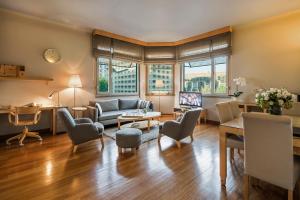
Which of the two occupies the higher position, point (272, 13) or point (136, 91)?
point (272, 13)

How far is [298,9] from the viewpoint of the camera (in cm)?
383

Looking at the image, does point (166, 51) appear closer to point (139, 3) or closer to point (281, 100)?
point (139, 3)

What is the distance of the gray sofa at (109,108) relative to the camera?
4566 mm

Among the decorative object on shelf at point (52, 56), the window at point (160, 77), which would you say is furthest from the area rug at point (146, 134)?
the window at point (160, 77)

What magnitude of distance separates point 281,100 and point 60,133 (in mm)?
4598

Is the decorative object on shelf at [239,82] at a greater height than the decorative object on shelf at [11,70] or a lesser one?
lesser

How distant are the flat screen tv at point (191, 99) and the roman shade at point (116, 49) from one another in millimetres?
2246

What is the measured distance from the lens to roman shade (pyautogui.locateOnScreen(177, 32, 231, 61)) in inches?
199

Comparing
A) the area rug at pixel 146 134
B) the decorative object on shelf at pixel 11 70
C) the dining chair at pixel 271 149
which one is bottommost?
the area rug at pixel 146 134

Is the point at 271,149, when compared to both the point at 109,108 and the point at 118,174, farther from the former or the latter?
the point at 109,108

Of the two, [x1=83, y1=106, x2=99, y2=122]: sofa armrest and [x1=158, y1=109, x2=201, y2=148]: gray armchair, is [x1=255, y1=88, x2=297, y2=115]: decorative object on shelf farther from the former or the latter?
[x1=83, y1=106, x2=99, y2=122]: sofa armrest

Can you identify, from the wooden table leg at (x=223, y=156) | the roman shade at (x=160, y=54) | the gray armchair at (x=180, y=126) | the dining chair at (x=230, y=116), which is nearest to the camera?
the wooden table leg at (x=223, y=156)

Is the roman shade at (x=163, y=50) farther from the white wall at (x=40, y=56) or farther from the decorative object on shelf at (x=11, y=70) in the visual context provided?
the decorative object on shelf at (x=11, y=70)

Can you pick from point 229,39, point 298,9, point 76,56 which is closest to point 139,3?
point 76,56
